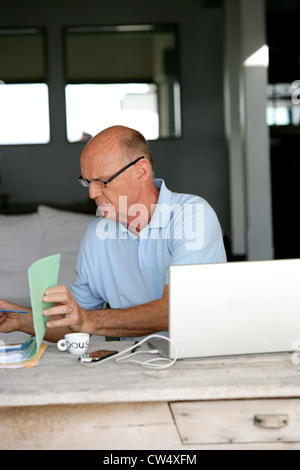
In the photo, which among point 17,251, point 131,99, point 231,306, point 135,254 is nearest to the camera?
point 231,306

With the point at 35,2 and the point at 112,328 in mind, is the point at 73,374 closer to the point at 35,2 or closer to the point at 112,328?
the point at 112,328

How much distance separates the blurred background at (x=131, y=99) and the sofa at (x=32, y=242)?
11.2ft

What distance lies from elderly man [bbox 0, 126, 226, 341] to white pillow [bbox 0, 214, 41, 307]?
127 cm

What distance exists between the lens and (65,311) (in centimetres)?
145

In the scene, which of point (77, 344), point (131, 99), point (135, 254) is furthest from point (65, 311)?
point (131, 99)

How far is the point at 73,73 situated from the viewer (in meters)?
7.15

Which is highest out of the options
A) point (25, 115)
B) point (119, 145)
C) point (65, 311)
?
point (25, 115)

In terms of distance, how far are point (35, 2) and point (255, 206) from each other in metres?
3.53

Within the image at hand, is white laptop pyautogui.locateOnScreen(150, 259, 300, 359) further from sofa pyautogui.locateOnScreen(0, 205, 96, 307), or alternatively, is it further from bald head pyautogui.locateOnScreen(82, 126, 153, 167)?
sofa pyautogui.locateOnScreen(0, 205, 96, 307)

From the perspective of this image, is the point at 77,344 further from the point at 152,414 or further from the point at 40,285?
the point at 152,414

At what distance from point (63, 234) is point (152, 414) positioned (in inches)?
89.7

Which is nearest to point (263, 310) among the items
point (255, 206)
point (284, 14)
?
point (255, 206)

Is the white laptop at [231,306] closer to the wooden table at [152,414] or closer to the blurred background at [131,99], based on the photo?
the wooden table at [152,414]

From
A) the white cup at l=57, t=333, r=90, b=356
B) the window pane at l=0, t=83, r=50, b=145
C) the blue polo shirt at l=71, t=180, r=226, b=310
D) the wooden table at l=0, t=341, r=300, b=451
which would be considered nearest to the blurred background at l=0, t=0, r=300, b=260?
the window pane at l=0, t=83, r=50, b=145
